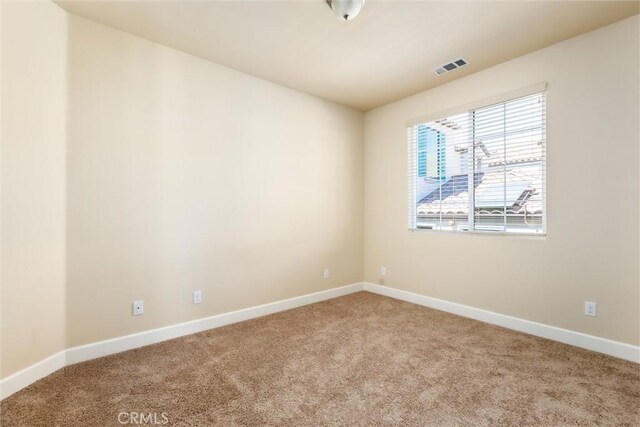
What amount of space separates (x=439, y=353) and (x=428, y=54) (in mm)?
2641

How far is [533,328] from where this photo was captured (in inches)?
110

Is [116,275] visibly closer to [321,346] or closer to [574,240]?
[321,346]

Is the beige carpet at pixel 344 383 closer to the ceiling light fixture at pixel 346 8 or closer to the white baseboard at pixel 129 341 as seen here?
the white baseboard at pixel 129 341

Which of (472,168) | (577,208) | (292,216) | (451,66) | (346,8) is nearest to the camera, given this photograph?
(346,8)

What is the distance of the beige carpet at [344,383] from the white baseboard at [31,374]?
0.19 feet

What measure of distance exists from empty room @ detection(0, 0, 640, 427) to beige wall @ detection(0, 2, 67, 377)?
14 mm

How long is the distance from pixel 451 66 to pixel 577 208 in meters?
1.75

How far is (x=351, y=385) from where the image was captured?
6.48 ft

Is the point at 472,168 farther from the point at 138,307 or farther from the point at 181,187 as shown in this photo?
the point at 138,307

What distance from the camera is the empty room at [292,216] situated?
6.20 ft

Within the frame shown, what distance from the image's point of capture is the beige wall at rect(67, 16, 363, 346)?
234cm

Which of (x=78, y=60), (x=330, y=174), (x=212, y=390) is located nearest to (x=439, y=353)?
(x=212, y=390)

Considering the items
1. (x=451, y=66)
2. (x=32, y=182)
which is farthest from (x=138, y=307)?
(x=451, y=66)

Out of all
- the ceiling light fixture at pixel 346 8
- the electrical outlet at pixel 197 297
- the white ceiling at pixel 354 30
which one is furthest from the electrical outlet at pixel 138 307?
the ceiling light fixture at pixel 346 8
